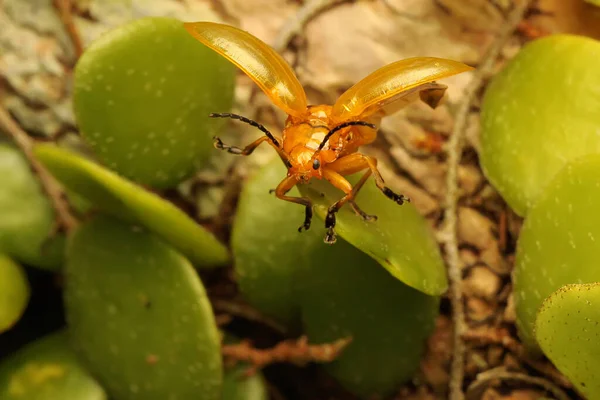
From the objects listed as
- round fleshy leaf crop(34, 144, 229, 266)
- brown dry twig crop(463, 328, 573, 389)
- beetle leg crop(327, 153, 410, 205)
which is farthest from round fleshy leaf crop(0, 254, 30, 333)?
brown dry twig crop(463, 328, 573, 389)

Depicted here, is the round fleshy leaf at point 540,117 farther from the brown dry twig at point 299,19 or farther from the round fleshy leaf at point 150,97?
the round fleshy leaf at point 150,97

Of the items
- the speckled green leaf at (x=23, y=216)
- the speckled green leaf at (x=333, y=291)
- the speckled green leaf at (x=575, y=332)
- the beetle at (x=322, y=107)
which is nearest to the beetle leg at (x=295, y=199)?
the beetle at (x=322, y=107)

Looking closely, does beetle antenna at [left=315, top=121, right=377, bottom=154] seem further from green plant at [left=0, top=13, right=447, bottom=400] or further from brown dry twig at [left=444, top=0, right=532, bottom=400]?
brown dry twig at [left=444, top=0, right=532, bottom=400]

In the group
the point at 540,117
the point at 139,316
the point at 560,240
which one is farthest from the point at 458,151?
the point at 139,316

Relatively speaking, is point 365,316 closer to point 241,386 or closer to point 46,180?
point 241,386

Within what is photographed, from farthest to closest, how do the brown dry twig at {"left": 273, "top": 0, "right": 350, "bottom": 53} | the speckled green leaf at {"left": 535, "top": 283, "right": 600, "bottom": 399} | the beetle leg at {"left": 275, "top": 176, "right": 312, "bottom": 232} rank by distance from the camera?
the brown dry twig at {"left": 273, "top": 0, "right": 350, "bottom": 53}, the beetle leg at {"left": 275, "top": 176, "right": 312, "bottom": 232}, the speckled green leaf at {"left": 535, "top": 283, "right": 600, "bottom": 399}

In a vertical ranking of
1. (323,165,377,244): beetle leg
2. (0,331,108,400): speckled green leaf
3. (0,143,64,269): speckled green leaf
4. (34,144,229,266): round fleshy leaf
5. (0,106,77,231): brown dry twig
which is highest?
(323,165,377,244): beetle leg

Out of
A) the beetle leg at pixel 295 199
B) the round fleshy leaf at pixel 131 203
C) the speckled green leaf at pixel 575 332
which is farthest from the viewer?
the round fleshy leaf at pixel 131 203
